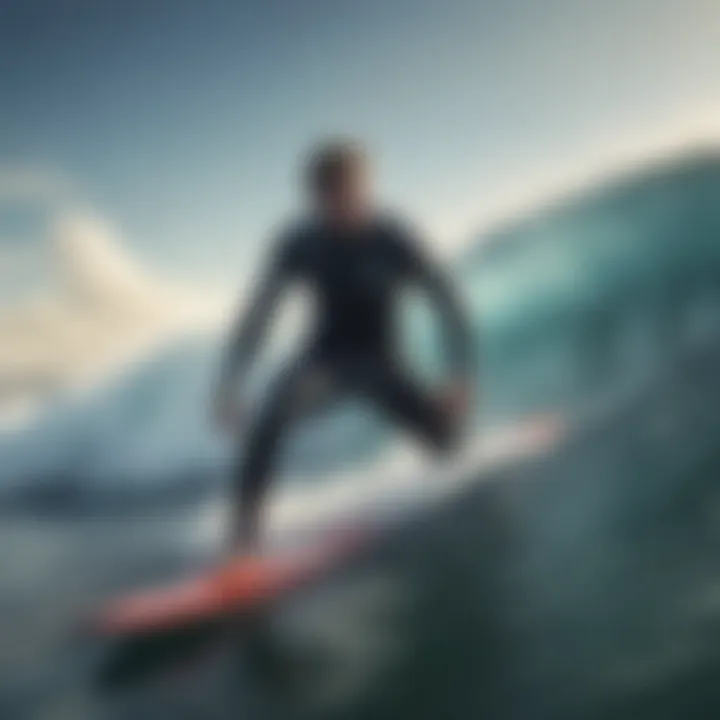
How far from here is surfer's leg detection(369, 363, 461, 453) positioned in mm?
1348

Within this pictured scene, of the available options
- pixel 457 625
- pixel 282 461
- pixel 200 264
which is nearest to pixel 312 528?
pixel 282 461

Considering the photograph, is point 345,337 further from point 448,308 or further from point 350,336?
point 448,308

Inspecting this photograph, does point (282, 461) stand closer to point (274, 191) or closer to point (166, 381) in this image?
point (166, 381)

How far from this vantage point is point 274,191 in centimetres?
141

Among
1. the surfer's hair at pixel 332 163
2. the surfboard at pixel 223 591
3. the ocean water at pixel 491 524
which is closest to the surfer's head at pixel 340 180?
the surfer's hair at pixel 332 163

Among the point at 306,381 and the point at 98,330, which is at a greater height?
the point at 98,330

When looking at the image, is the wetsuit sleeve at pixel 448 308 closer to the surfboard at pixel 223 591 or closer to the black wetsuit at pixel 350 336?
the black wetsuit at pixel 350 336

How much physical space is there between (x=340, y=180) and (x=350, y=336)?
0.20 metres

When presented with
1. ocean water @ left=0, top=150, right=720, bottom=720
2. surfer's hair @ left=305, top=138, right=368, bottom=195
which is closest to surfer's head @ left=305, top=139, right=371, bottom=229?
surfer's hair @ left=305, top=138, right=368, bottom=195

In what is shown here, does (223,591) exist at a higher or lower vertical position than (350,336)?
lower

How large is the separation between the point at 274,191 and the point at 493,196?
27 centimetres

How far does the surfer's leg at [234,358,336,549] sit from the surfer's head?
19 centimetres

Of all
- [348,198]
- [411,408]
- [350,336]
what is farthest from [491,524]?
[348,198]

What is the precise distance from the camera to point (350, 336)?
137 centimetres
